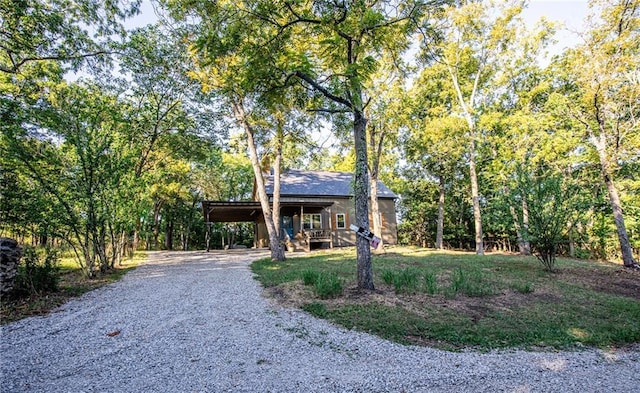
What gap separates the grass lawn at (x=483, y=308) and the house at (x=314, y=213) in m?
10.7

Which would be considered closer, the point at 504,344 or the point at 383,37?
the point at 504,344

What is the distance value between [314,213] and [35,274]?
15176 mm

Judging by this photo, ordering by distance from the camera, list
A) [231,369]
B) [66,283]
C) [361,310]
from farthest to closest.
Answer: [66,283]
[361,310]
[231,369]

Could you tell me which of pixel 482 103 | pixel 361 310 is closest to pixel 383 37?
pixel 361 310

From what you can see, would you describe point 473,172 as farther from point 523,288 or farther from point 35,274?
point 35,274

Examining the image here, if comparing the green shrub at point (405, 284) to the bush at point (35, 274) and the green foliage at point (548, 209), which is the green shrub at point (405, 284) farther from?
the bush at point (35, 274)

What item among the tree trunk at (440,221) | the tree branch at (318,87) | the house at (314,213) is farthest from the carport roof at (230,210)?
the tree trunk at (440,221)

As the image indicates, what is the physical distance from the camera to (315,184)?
2133cm

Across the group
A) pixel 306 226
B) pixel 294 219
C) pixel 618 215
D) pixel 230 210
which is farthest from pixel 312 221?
pixel 618 215

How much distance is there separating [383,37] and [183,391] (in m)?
6.48

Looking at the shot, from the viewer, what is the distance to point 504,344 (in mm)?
3811

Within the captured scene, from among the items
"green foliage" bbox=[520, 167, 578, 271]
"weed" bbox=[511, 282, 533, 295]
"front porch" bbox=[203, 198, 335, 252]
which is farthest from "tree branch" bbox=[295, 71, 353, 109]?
"front porch" bbox=[203, 198, 335, 252]

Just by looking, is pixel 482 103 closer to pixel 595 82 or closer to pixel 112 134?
pixel 595 82

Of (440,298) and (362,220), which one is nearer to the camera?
(440,298)
